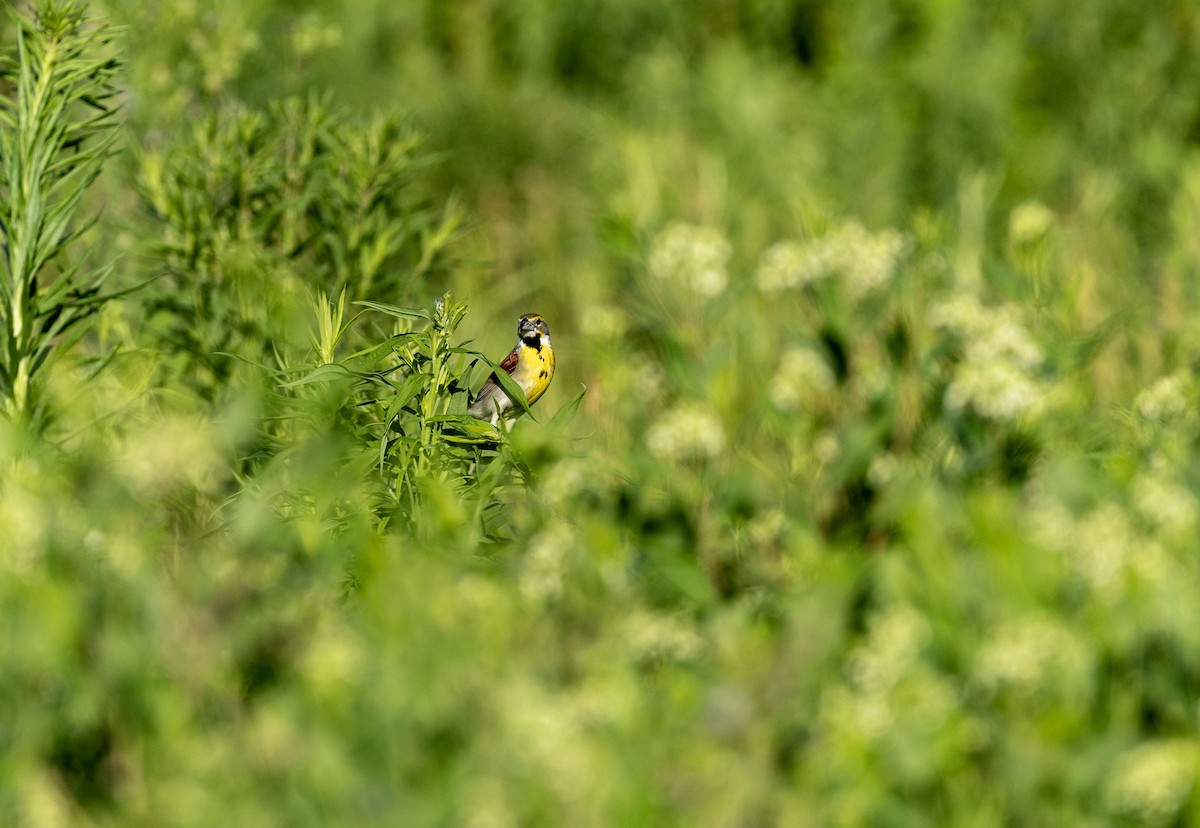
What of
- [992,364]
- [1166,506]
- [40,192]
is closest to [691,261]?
[992,364]

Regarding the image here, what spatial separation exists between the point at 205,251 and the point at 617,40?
6.73 meters

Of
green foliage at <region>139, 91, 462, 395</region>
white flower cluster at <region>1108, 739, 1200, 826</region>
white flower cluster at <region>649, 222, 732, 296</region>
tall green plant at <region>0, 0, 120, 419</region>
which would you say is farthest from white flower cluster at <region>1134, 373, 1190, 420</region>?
tall green plant at <region>0, 0, 120, 419</region>

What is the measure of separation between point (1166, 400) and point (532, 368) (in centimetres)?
146

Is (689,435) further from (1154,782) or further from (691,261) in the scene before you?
(1154,782)

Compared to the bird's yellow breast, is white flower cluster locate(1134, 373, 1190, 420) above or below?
below

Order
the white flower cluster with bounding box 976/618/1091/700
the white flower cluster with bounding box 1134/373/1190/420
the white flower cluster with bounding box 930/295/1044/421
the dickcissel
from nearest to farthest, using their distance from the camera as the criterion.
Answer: the white flower cluster with bounding box 976/618/1091/700 < the white flower cluster with bounding box 930/295/1044/421 < the white flower cluster with bounding box 1134/373/1190/420 < the dickcissel

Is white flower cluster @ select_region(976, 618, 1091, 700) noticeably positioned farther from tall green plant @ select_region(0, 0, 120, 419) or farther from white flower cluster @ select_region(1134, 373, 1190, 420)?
tall green plant @ select_region(0, 0, 120, 419)

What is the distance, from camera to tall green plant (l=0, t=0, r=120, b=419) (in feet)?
9.43

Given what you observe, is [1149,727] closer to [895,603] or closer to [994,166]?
[895,603]

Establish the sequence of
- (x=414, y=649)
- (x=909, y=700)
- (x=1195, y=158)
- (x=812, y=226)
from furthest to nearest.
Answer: (x=1195, y=158) < (x=812, y=226) < (x=909, y=700) < (x=414, y=649)

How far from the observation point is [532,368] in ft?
11.9

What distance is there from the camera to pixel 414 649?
6.63ft

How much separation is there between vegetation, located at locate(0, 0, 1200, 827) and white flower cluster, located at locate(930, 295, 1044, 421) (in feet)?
0.03

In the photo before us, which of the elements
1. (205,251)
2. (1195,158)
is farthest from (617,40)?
(205,251)
